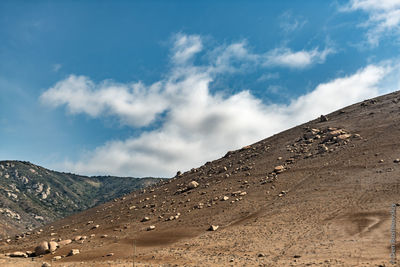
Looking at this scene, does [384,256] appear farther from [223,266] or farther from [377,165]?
[377,165]

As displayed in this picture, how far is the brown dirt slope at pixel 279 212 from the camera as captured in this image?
23.6 meters

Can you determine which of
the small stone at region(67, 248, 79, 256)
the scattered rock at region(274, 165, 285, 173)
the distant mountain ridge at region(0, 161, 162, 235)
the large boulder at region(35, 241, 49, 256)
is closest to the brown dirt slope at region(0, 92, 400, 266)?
the scattered rock at region(274, 165, 285, 173)

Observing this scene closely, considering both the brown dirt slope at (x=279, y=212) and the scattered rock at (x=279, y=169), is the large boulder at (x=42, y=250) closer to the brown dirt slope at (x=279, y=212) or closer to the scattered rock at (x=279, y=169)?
the brown dirt slope at (x=279, y=212)

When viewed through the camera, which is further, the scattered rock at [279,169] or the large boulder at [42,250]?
the scattered rock at [279,169]

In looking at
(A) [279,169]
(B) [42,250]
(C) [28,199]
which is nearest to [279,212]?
(A) [279,169]

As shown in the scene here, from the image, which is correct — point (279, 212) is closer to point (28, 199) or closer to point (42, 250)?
point (42, 250)

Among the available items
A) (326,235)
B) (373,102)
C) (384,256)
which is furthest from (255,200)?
(373,102)

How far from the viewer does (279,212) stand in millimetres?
32844

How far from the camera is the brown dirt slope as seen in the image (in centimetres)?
2356

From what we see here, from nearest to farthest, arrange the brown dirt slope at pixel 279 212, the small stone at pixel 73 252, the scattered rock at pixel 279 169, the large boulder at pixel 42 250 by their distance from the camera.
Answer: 1. the brown dirt slope at pixel 279 212
2. the small stone at pixel 73 252
3. the large boulder at pixel 42 250
4. the scattered rock at pixel 279 169

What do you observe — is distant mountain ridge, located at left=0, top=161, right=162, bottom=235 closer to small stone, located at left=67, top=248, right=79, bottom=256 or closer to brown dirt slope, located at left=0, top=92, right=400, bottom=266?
brown dirt slope, located at left=0, top=92, right=400, bottom=266

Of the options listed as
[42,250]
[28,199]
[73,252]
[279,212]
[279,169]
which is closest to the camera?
[73,252]

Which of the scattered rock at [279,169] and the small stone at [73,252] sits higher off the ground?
the scattered rock at [279,169]

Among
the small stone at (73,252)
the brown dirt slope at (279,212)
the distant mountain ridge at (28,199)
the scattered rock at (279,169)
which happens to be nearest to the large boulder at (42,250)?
the brown dirt slope at (279,212)
